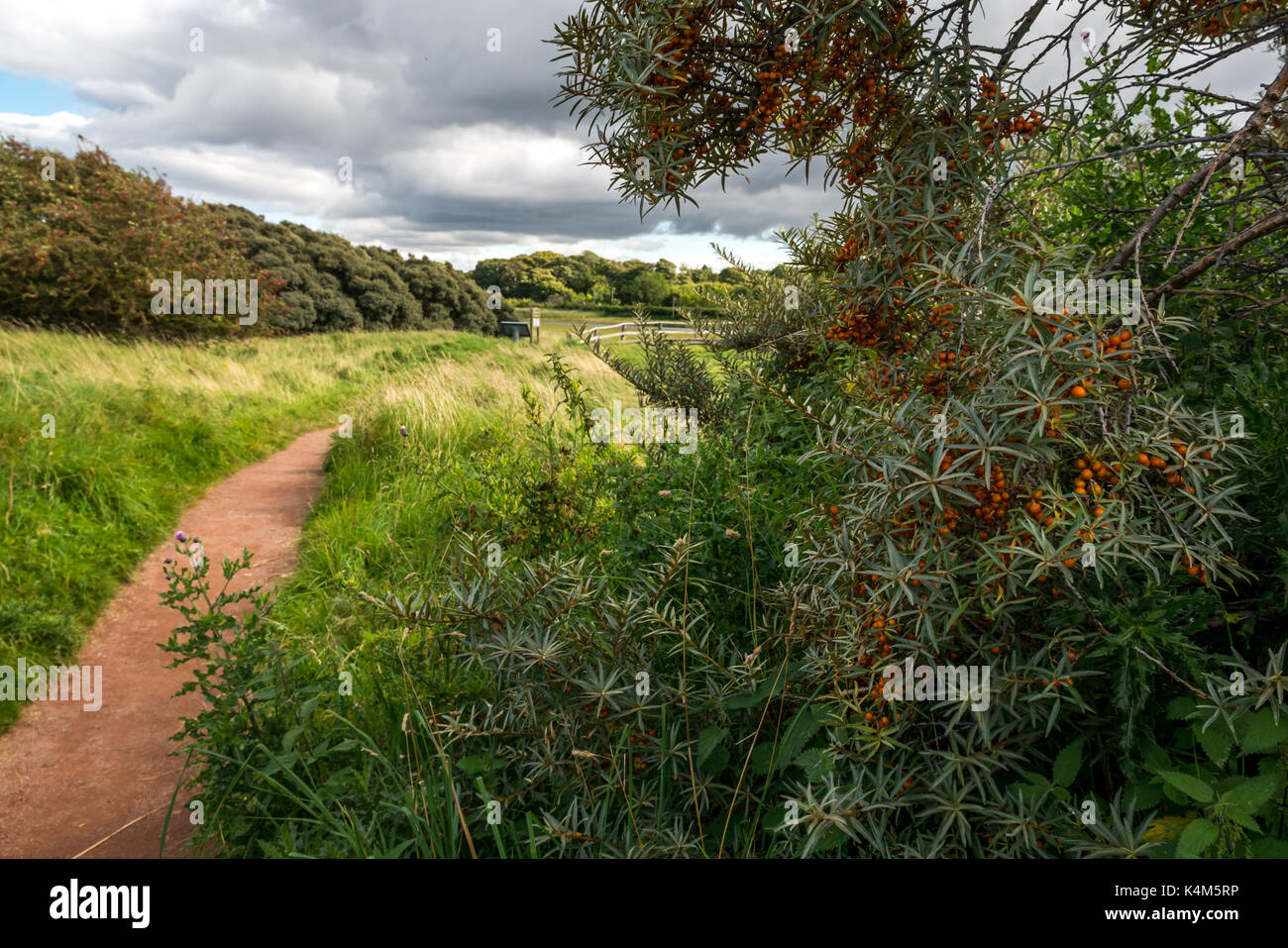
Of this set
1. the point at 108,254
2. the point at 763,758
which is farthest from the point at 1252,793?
the point at 108,254

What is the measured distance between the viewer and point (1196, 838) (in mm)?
1576

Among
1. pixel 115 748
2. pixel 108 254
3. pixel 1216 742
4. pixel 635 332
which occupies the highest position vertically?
pixel 108 254

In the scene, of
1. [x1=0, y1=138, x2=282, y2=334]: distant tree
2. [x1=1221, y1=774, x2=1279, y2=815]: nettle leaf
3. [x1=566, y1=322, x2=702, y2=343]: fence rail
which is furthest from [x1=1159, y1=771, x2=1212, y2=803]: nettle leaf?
[x1=0, y1=138, x2=282, y2=334]: distant tree

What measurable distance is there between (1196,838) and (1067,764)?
0.26 meters

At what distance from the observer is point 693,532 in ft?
9.77

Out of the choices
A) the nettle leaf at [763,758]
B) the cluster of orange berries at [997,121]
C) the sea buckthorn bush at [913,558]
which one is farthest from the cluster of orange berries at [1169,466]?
the nettle leaf at [763,758]

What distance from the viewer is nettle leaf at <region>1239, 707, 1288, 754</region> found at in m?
1.64

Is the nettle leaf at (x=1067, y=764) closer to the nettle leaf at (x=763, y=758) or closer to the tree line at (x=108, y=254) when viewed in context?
the nettle leaf at (x=763, y=758)

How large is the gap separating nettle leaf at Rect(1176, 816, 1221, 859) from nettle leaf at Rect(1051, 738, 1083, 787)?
220 millimetres

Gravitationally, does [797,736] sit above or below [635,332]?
below

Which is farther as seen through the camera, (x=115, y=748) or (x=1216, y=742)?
(x=115, y=748)

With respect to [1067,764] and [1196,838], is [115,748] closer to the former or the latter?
[1067,764]
